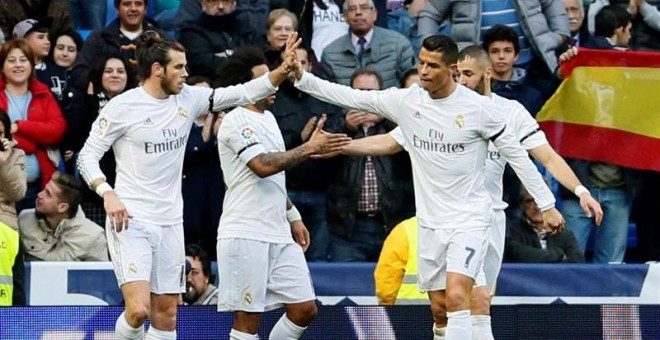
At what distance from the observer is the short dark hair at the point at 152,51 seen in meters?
12.0

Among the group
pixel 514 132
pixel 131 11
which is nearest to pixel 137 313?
pixel 514 132

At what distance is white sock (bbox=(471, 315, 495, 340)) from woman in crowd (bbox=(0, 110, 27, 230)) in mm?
3964

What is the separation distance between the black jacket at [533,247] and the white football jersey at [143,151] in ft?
12.4

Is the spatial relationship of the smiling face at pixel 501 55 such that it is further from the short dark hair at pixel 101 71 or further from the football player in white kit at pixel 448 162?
the football player in white kit at pixel 448 162

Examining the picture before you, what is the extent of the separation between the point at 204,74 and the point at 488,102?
13.6 feet

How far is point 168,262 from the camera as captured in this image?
12.0 m

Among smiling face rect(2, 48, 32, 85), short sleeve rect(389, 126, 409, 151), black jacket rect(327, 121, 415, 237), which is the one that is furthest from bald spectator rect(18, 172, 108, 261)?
short sleeve rect(389, 126, 409, 151)

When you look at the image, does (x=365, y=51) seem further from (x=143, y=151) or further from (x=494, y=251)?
(x=143, y=151)

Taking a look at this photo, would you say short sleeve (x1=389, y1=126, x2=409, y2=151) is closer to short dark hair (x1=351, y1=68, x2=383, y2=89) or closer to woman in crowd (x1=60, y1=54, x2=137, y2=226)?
short dark hair (x1=351, y1=68, x2=383, y2=89)

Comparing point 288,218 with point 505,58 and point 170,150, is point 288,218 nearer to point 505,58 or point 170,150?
point 170,150

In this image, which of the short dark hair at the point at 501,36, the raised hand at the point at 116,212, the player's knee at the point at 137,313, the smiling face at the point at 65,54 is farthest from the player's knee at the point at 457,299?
the smiling face at the point at 65,54

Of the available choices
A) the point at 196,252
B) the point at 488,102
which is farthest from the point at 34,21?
the point at 488,102

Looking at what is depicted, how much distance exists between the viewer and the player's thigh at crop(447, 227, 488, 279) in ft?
38.4

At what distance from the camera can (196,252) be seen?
13766mm
